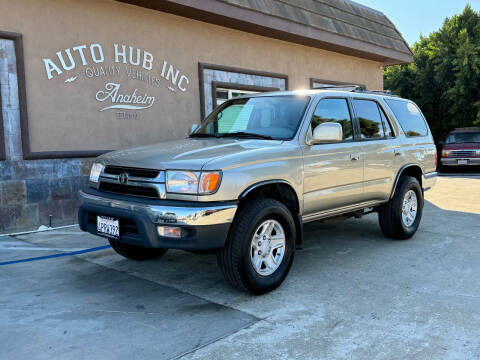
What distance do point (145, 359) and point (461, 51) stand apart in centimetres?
2104

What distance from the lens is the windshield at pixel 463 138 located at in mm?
17016

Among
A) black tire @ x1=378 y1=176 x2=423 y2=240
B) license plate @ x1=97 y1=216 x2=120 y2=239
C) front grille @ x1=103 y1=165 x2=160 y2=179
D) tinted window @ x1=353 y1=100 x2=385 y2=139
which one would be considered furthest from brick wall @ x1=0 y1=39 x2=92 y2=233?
black tire @ x1=378 y1=176 x2=423 y2=240

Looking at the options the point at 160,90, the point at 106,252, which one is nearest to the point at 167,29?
the point at 160,90

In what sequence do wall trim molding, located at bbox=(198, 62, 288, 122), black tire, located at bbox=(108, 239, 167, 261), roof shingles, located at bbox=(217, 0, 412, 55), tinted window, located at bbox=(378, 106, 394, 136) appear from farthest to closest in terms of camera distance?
roof shingles, located at bbox=(217, 0, 412, 55) → wall trim molding, located at bbox=(198, 62, 288, 122) → tinted window, located at bbox=(378, 106, 394, 136) → black tire, located at bbox=(108, 239, 167, 261)

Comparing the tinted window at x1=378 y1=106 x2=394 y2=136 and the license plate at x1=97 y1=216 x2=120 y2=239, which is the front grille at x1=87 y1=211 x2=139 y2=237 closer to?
the license plate at x1=97 y1=216 x2=120 y2=239

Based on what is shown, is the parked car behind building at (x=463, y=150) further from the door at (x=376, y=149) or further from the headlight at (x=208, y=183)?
the headlight at (x=208, y=183)

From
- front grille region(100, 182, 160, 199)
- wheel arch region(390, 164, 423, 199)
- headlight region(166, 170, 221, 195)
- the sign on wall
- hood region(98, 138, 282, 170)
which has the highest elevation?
the sign on wall

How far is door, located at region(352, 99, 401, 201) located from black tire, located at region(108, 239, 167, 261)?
258 cm

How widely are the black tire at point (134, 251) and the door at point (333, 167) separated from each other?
1.86m

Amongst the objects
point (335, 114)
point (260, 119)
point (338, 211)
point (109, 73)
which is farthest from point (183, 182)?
point (109, 73)

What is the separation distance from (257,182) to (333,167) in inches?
Answer: 47.3

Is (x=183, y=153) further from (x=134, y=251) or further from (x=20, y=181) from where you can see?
(x=20, y=181)

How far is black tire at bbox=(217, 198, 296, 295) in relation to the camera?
3771 mm

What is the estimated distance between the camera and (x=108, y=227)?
4000 millimetres
